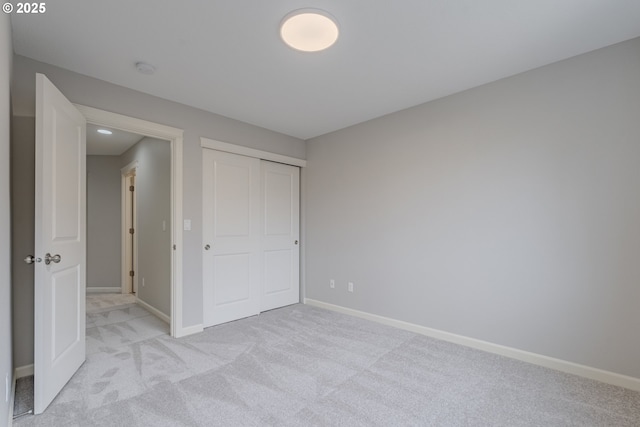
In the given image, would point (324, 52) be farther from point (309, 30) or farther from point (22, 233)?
point (22, 233)

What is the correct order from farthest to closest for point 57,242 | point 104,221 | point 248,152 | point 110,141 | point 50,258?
point 104,221, point 110,141, point 248,152, point 57,242, point 50,258

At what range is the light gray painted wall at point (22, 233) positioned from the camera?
2.18 m

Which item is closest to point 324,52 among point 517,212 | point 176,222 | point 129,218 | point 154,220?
point 517,212

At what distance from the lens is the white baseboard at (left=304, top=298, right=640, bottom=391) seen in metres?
2.08

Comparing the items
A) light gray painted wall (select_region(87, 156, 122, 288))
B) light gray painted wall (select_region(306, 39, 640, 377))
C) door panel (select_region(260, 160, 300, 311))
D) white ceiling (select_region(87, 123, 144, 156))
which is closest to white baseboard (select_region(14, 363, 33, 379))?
door panel (select_region(260, 160, 300, 311))

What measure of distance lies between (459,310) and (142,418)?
→ 2672 mm

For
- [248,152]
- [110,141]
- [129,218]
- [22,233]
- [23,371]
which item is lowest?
[23,371]

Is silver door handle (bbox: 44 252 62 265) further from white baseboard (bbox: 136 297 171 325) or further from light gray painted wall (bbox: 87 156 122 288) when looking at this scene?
light gray painted wall (bbox: 87 156 122 288)

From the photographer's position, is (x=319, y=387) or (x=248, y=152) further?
(x=248, y=152)

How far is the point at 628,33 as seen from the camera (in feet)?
6.60

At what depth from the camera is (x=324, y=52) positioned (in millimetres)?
2209

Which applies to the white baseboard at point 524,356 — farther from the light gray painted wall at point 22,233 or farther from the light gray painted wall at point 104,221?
the light gray painted wall at point 104,221

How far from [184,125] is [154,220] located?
1536 mm

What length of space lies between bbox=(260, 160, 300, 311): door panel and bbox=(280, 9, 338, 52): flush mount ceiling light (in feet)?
6.89
